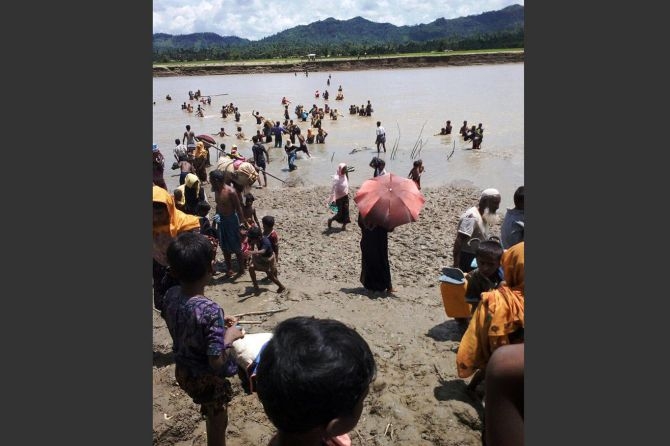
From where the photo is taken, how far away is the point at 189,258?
266 cm

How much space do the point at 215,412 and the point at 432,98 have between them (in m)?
38.0

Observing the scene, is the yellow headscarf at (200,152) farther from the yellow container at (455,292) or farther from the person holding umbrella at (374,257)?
the yellow container at (455,292)

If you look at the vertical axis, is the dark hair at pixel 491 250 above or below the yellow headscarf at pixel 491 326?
above

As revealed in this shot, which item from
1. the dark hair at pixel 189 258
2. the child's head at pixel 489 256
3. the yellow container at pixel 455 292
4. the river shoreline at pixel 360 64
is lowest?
the yellow container at pixel 455 292

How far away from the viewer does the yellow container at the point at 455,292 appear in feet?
15.8

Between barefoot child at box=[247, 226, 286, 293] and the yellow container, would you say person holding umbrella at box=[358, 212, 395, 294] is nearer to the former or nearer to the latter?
barefoot child at box=[247, 226, 286, 293]

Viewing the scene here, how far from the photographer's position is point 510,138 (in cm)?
2283

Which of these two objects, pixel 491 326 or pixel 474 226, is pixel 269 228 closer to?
pixel 474 226

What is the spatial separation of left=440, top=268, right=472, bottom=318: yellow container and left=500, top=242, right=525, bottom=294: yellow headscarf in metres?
1.53

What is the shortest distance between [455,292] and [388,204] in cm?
180

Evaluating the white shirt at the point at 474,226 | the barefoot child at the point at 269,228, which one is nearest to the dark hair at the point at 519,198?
the white shirt at the point at 474,226

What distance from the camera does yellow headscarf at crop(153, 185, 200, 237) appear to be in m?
4.14

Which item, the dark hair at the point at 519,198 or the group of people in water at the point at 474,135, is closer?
the dark hair at the point at 519,198

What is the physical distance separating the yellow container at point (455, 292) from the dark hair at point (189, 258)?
9.22 feet
